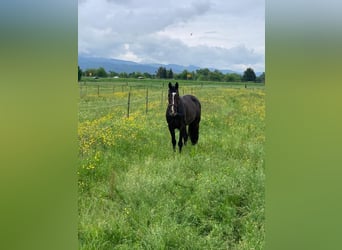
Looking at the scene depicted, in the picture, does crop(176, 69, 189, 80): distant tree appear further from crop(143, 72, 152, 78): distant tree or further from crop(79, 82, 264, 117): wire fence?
crop(79, 82, 264, 117): wire fence

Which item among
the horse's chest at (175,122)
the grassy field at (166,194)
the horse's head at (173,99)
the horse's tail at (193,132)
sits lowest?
the grassy field at (166,194)

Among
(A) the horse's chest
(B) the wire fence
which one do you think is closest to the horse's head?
(B) the wire fence

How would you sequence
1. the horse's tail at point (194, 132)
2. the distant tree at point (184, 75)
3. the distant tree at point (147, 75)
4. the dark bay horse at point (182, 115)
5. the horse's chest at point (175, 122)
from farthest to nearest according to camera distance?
the horse's tail at point (194, 132) → the horse's chest at point (175, 122) → the dark bay horse at point (182, 115) → the distant tree at point (184, 75) → the distant tree at point (147, 75)

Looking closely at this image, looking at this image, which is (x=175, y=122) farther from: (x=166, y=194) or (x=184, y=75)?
(x=184, y=75)

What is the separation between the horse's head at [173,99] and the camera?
4.80 meters

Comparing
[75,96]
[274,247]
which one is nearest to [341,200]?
[274,247]

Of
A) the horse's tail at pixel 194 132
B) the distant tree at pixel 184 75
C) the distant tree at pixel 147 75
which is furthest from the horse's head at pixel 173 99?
the distant tree at pixel 147 75

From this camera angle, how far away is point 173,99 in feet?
16.5

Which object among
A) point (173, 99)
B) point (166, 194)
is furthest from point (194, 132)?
point (166, 194)

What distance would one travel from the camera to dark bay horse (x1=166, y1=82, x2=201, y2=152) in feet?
16.6

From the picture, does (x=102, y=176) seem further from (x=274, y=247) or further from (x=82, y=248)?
(x=274, y=247)

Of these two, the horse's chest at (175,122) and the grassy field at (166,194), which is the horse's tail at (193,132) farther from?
the grassy field at (166,194)

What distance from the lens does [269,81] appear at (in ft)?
2.68

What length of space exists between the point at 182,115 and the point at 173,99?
60 centimetres
